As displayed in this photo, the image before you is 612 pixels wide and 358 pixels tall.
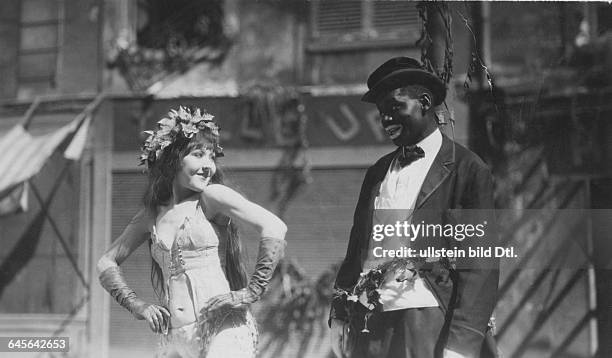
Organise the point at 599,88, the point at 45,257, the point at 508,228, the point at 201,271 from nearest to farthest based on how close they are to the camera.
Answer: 1. the point at 201,271
2. the point at 508,228
3. the point at 599,88
4. the point at 45,257

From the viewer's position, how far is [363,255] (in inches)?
146

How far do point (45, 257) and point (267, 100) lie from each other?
160 centimetres

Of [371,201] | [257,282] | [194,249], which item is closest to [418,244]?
[371,201]

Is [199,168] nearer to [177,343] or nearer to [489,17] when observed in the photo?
[177,343]

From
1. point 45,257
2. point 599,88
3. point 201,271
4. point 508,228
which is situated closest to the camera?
point 201,271

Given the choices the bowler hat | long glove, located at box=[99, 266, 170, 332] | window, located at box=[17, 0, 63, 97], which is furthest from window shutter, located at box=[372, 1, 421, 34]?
long glove, located at box=[99, 266, 170, 332]

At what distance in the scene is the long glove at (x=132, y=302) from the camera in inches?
140

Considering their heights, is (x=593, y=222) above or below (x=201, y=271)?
above

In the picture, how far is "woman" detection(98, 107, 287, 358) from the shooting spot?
347cm

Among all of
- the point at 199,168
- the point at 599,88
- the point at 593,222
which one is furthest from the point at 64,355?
the point at 599,88

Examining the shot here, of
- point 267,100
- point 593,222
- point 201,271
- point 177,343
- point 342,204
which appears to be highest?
point 267,100

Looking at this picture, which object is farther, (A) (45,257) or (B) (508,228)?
(A) (45,257)

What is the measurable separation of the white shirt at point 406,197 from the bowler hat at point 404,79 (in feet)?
0.66

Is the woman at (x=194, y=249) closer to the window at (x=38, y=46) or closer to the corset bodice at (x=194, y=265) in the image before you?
the corset bodice at (x=194, y=265)
